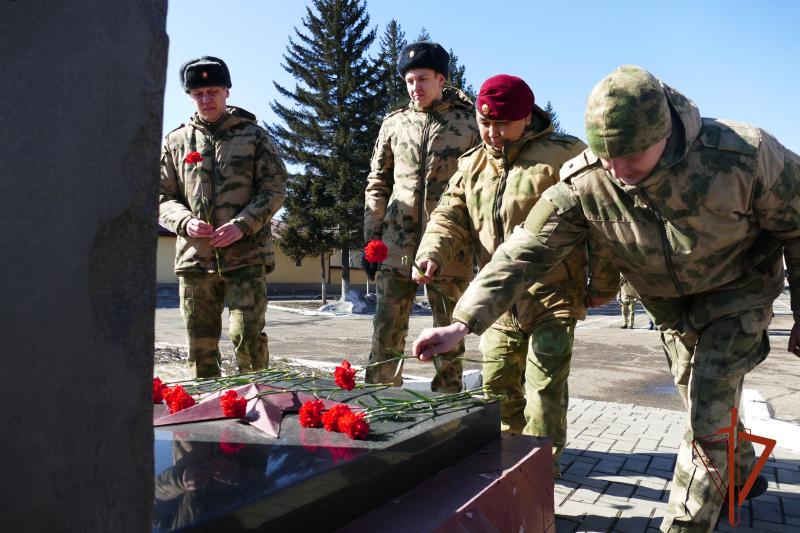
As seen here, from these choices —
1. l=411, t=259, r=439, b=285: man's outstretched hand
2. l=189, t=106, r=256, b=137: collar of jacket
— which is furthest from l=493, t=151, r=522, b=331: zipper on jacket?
l=189, t=106, r=256, b=137: collar of jacket

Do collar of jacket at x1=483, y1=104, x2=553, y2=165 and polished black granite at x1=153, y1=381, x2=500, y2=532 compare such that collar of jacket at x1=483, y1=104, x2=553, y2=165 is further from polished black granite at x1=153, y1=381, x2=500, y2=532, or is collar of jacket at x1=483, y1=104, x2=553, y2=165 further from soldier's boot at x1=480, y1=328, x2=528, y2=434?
polished black granite at x1=153, y1=381, x2=500, y2=532

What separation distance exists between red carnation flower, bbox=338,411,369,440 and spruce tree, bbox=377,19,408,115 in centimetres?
2444

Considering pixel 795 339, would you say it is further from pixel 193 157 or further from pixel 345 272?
pixel 345 272

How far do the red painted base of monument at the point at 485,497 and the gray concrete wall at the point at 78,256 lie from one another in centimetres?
80

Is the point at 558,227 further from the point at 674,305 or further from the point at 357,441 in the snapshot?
the point at 357,441

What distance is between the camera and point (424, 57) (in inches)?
149

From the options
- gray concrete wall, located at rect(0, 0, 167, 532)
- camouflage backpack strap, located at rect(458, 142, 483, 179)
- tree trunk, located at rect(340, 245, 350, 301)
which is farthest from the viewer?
tree trunk, located at rect(340, 245, 350, 301)

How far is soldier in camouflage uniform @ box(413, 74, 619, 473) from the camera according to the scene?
2.86m

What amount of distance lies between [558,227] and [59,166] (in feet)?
6.23

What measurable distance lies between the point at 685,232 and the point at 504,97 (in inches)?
39.2

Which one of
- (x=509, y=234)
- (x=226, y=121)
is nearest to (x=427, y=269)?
(x=509, y=234)

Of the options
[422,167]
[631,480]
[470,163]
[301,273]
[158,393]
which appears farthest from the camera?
[301,273]

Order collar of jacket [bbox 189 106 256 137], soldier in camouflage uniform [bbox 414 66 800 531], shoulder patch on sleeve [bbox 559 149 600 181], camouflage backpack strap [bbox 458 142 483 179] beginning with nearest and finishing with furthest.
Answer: soldier in camouflage uniform [bbox 414 66 800 531]
shoulder patch on sleeve [bbox 559 149 600 181]
camouflage backpack strap [bbox 458 142 483 179]
collar of jacket [bbox 189 106 256 137]

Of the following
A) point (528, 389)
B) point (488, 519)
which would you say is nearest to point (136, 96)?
point (488, 519)
